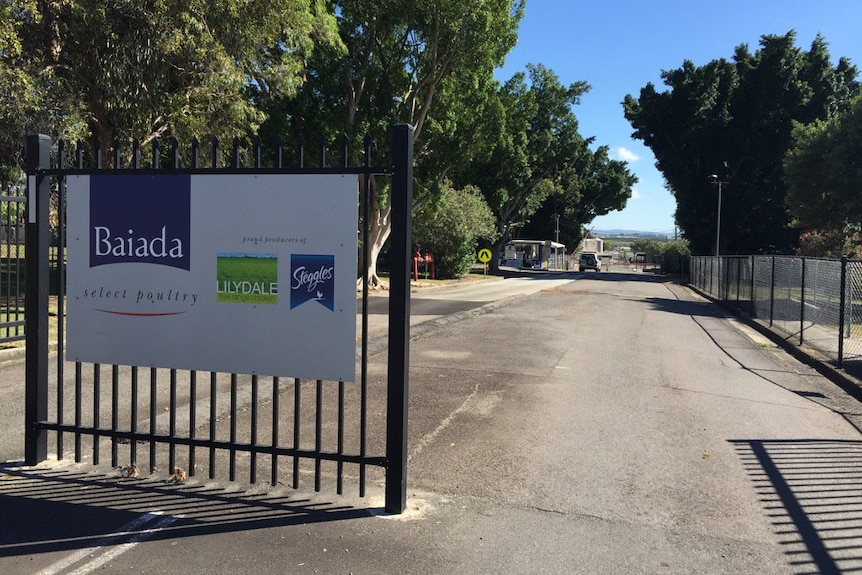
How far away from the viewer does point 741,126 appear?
156ft

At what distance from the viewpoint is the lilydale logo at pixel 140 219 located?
4.41 meters

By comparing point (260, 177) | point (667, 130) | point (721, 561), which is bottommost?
point (721, 561)

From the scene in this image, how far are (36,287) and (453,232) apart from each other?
30476 millimetres

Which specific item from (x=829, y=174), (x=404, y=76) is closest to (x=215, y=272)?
(x=404, y=76)

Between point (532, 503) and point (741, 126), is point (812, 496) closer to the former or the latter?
point (532, 503)

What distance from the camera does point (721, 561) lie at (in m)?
3.62

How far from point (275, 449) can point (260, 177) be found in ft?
5.83

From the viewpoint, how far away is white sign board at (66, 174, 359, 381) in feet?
13.6

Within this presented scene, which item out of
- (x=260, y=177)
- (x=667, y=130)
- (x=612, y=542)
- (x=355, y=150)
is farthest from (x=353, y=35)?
(x=667, y=130)

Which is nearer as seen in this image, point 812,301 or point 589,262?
point 812,301

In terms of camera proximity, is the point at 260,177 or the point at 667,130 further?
the point at 667,130

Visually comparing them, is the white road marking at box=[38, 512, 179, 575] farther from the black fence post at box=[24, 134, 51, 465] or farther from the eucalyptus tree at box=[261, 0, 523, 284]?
the eucalyptus tree at box=[261, 0, 523, 284]

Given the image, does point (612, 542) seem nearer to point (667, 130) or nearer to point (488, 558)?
point (488, 558)

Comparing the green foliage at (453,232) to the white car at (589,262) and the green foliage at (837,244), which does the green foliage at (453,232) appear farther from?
the white car at (589,262)
